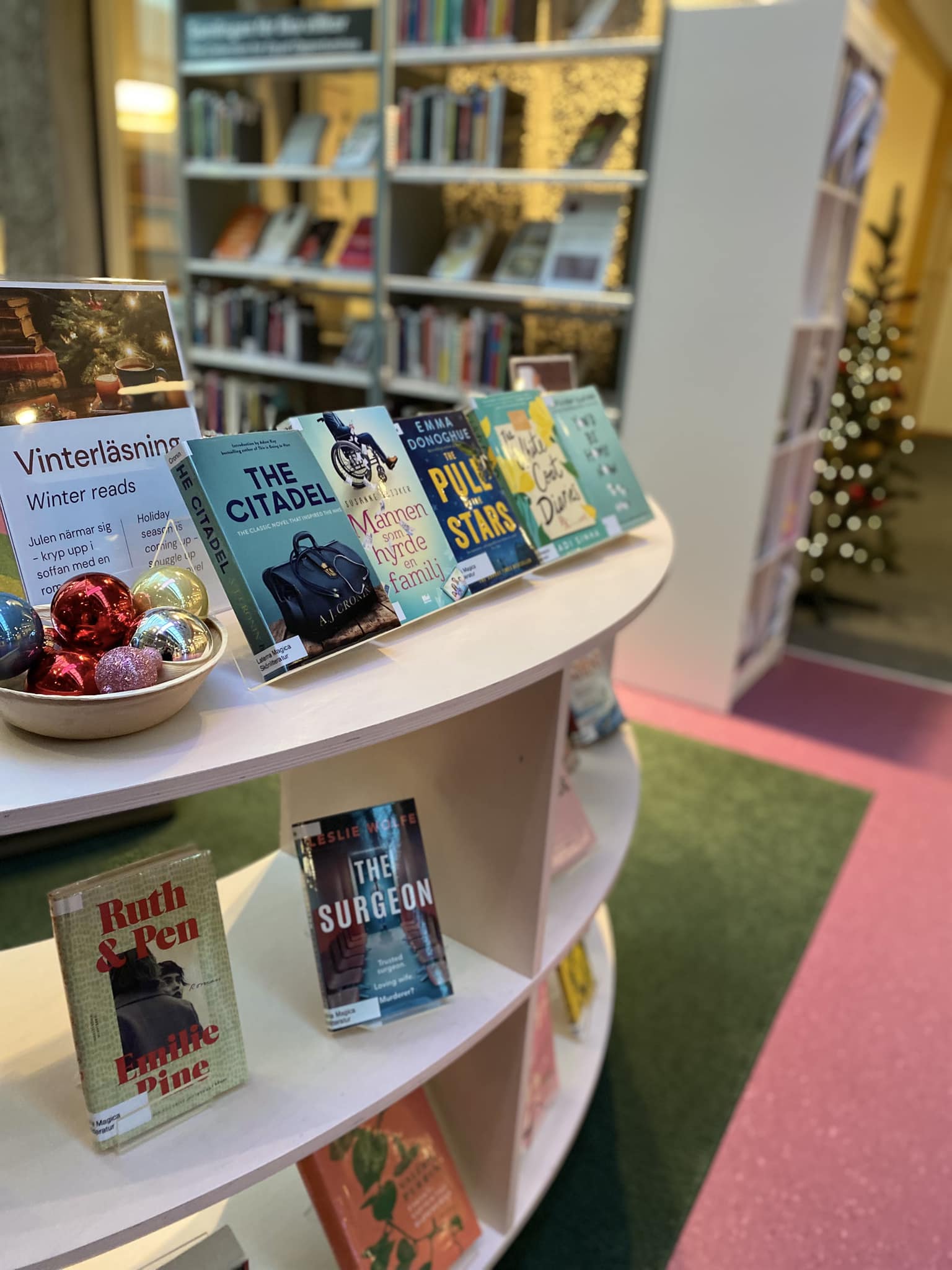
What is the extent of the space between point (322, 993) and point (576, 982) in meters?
0.80

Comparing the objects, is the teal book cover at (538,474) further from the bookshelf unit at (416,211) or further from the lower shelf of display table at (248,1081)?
the bookshelf unit at (416,211)

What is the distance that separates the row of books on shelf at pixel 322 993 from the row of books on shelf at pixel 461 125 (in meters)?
2.71

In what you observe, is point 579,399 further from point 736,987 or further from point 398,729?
point 736,987

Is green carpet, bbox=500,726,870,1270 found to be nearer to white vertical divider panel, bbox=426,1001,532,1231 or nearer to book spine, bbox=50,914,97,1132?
white vertical divider panel, bbox=426,1001,532,1231

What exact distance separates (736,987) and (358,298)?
10.3ft

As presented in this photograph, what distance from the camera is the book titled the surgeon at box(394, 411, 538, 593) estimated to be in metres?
1.09

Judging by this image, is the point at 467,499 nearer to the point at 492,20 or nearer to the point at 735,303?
the point at 735,303

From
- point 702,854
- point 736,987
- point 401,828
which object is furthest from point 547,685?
point 702,854

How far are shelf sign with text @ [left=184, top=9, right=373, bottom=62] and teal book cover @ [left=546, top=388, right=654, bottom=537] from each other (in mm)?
2570

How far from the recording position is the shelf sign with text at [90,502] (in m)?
0.82

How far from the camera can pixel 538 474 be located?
1.26 metres

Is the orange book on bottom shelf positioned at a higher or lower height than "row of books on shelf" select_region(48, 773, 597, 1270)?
Answer: lower

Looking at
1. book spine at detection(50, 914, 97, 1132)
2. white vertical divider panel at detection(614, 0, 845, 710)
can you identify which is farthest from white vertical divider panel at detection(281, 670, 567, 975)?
white vertical divider panel at detection(614, 0, 845, 710)

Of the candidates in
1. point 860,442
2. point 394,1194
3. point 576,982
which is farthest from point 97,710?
point 860,442
